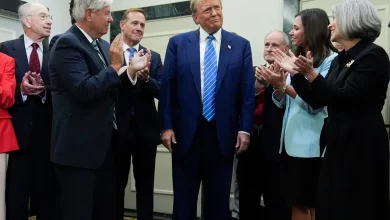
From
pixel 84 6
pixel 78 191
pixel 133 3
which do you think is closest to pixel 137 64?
pixel 84 6

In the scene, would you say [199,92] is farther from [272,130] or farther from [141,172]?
[141,172]

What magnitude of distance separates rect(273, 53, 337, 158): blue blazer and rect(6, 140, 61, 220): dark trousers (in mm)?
1479

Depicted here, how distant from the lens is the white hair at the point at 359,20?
5.20 feet

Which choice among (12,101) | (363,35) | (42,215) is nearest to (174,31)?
(12,101)

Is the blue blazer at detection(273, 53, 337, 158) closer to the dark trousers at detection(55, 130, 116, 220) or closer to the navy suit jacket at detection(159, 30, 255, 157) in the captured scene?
the navy suit jacket at detection(159, 30, 255, 157)

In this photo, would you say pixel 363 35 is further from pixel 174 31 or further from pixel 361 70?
pixel 174 31

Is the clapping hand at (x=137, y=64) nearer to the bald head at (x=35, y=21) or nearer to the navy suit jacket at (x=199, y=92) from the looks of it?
the navy suit jacket at (x=199, y=92)

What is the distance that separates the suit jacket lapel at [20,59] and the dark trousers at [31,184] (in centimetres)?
43

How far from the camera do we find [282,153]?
200 centimetres

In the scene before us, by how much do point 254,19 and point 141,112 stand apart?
1448mm

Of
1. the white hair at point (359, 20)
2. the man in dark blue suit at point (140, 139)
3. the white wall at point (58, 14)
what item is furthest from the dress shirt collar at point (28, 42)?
the white hair at point (359, 20)

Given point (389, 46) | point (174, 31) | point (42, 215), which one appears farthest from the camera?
point (174, 31)

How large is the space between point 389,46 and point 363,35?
4.27 feet

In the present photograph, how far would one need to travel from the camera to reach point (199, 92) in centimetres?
204
